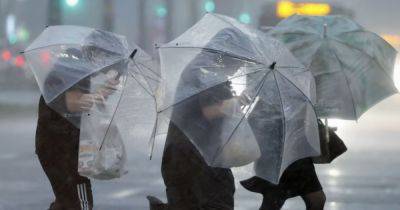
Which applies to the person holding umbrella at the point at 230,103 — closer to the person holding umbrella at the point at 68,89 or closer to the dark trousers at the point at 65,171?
the person holding umbrella at the point at 68,89

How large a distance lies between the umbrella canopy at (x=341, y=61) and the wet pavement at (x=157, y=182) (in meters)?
1.29

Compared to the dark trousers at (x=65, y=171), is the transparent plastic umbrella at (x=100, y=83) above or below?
above

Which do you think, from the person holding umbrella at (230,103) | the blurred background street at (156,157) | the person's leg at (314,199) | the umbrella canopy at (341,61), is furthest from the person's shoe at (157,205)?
the umbrella canopy at (341,61)

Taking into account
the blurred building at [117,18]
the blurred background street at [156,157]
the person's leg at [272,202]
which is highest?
the person's leg at [272,202]

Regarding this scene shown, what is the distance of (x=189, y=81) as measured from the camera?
4820 mm

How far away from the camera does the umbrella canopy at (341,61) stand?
5828mm

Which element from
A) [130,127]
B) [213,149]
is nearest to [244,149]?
[213,149]

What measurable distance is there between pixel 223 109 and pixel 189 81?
0.24 meters

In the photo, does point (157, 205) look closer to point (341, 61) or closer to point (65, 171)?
point (65, 171)

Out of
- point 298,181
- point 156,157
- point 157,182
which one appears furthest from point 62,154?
point 156,157

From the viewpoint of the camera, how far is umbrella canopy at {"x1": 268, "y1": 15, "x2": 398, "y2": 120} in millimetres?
5828

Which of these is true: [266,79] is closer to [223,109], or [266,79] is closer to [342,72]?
[223,109]

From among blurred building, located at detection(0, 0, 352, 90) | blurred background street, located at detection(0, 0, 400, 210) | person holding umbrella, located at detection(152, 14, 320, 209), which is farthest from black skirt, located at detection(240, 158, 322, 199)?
blurred building, located at detection(0, 0, 352, 90)

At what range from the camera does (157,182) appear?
11.0 metres
